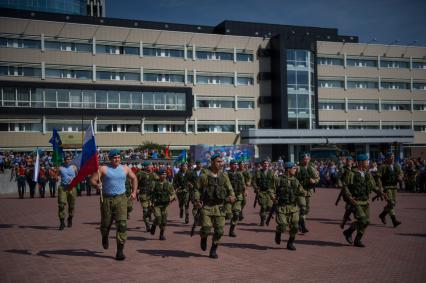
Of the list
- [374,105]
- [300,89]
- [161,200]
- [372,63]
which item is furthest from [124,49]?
[161,200]

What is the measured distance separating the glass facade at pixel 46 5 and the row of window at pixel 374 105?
77.0m

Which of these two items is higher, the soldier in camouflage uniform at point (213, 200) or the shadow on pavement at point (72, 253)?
the soldier in camouflage uniform at point (213, 200)

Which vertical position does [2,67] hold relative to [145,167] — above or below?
above

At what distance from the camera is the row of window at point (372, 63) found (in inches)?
2397

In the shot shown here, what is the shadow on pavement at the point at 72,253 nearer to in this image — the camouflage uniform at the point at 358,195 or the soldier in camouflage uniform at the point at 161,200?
the soldier in camouflage uniform at the point at 161,200

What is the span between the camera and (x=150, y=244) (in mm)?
10695

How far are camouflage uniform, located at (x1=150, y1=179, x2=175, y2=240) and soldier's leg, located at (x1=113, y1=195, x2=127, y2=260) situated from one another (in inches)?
104

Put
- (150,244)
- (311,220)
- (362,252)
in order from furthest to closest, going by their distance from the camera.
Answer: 1. (311,220)
2. (150,244)
3. (362,252)

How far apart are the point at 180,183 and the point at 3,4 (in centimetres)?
10705

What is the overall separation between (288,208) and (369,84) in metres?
57.5

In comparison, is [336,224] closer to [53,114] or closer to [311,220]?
[311,220]

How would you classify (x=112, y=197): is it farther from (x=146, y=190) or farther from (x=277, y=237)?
(x=146, y=190)

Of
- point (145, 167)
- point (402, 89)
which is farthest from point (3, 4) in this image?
point (145, 167)

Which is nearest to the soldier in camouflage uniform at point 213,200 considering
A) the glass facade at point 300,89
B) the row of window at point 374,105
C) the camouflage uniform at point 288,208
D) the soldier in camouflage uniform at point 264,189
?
the camouflage uniform at point 288,208
